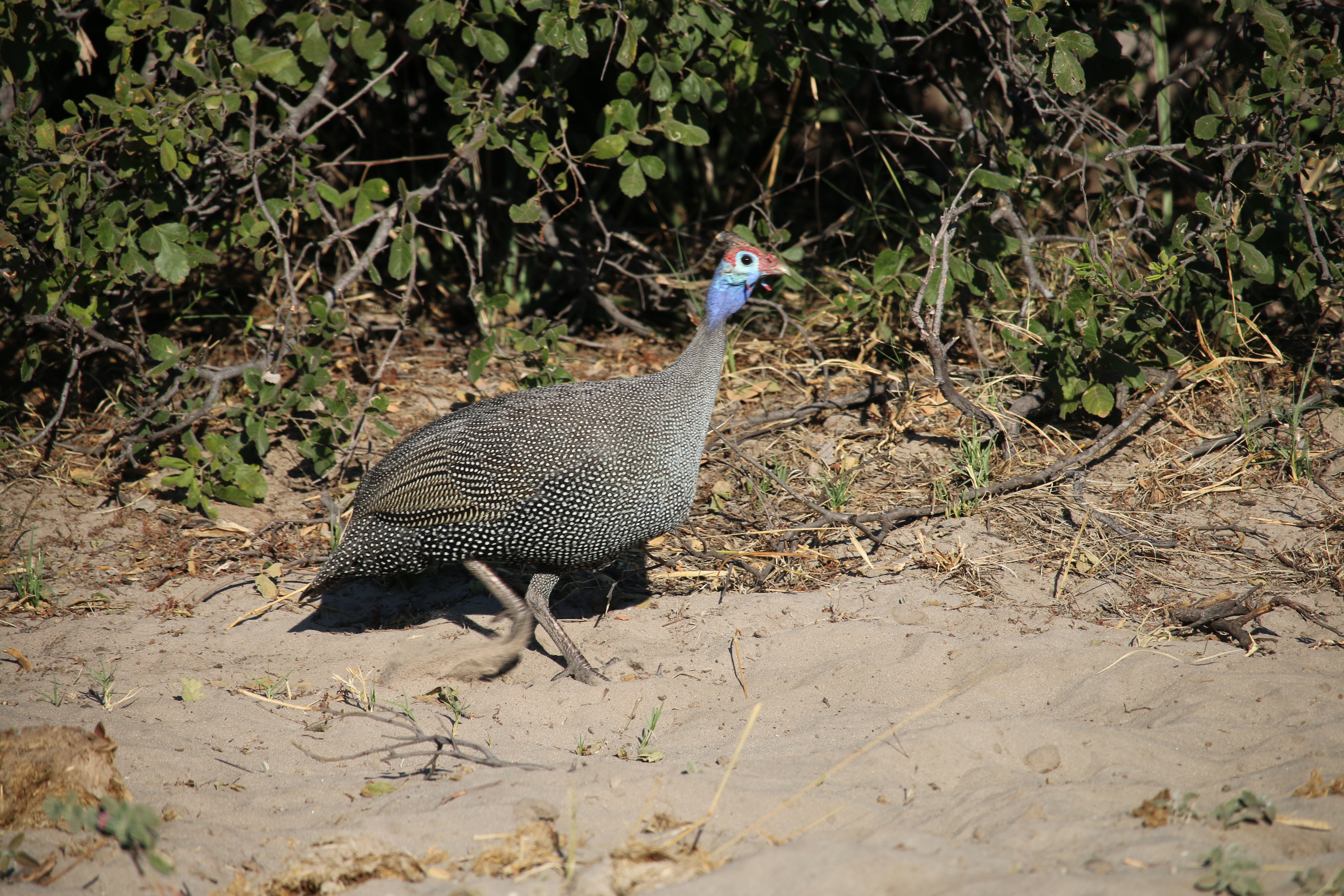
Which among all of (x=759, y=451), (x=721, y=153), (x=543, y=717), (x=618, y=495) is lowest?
(x=543, y=717)

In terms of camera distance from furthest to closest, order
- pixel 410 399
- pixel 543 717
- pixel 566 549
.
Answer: pixel 410 399 → pixel 566 549 → pixel 543 717

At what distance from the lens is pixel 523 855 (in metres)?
2.29

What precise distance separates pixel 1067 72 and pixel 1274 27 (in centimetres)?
79

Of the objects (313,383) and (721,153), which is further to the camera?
(721,153)

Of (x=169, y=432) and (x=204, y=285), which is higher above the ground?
(x=204, y=285)

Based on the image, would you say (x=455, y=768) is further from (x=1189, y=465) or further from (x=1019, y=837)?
(x=1189, y=465)

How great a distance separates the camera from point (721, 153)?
5883mm

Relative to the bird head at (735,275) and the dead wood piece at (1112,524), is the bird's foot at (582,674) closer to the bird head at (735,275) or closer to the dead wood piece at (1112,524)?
the bird head at (735,275)

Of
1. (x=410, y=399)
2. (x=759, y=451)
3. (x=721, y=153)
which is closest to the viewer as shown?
(x=759, y=451)

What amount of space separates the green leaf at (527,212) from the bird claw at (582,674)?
7.00ft

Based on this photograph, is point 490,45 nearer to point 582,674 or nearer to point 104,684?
point 582,674

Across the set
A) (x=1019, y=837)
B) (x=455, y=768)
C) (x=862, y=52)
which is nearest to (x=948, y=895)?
(x=1019, y=837)

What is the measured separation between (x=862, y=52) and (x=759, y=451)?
223 cm

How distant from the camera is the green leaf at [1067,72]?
3.91 m
